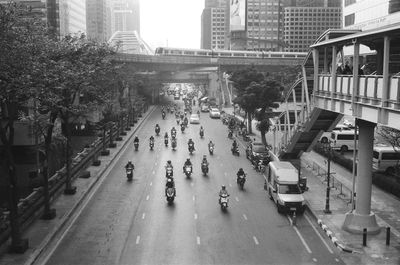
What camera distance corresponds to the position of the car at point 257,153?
43.4 meters

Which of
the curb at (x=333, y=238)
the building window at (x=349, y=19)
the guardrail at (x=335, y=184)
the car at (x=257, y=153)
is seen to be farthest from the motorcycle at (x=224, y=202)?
the building window at (x=349, y=19)

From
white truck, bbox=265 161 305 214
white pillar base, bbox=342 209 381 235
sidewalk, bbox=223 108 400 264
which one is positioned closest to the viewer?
sidewalk, bbox=223 108 400 264

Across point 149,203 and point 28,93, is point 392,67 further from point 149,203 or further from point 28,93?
point 28,93

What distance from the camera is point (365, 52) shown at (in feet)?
222

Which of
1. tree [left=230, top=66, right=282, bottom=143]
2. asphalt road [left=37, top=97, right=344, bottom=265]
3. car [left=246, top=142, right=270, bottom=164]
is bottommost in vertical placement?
asphalt road [left=37, top=97, right=344, bottom=265]

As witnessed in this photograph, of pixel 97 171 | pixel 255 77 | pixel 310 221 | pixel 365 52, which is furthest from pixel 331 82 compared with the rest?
pixel 365 52

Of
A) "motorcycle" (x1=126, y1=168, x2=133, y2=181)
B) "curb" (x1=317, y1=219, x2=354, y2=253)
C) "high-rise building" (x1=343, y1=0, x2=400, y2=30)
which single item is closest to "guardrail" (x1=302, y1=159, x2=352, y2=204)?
"curb" (x1=317, y1=219, x2=354, y2=253)

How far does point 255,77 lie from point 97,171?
25.8 metres

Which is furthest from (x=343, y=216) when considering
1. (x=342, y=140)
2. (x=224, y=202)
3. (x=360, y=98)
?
(x=342, y=140)

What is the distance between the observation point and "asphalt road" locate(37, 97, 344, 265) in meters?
22.0

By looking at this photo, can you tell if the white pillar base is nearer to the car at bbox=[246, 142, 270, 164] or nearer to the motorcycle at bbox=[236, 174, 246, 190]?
the motorcycle at bbox=[236, 174, 246, 190]

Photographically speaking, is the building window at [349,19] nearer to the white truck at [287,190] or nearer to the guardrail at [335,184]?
the guardrail at [335,184]

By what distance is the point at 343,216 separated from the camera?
27.7 meters

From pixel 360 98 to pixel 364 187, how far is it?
5215 mm
